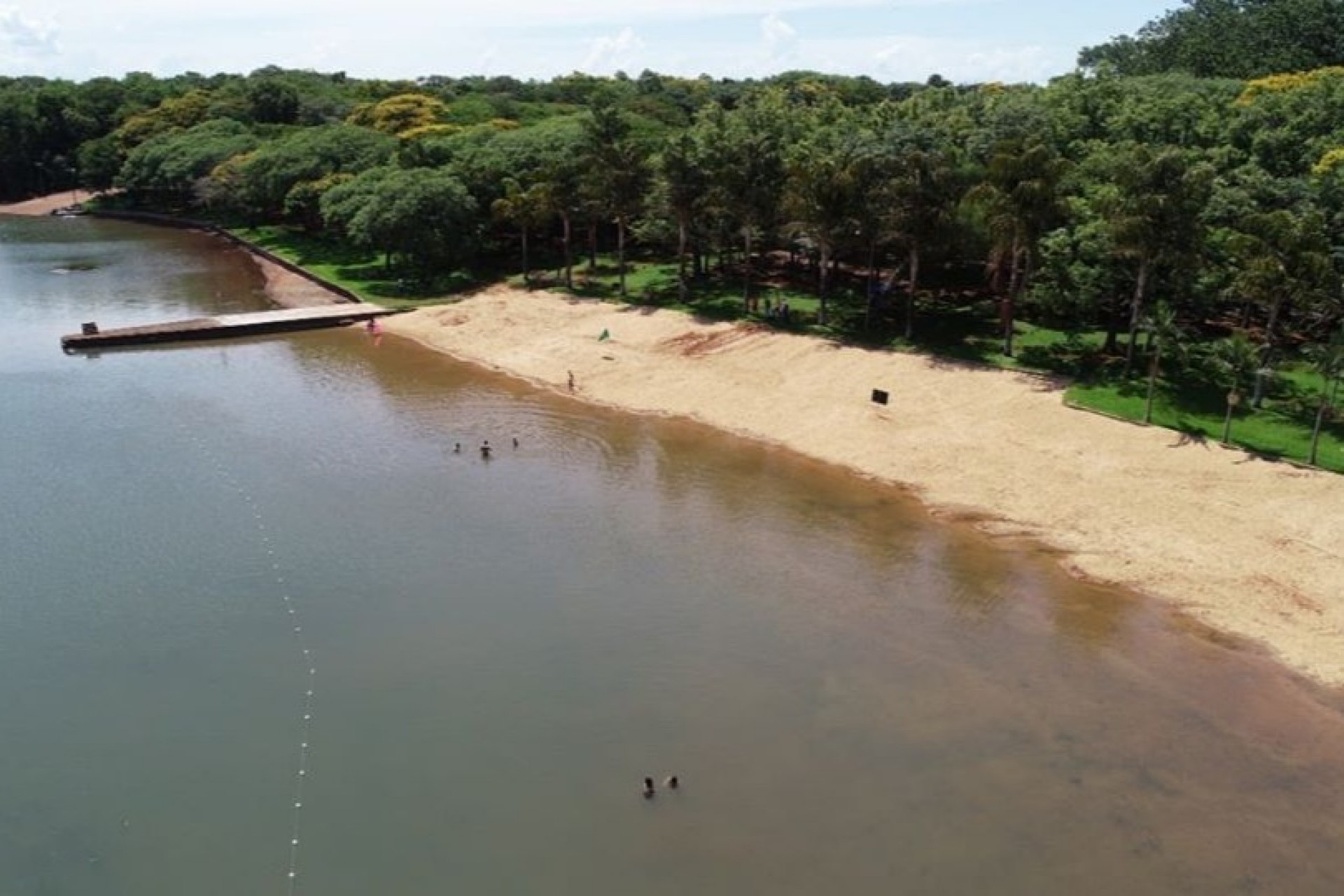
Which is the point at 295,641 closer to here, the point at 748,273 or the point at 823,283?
the point at 823,283

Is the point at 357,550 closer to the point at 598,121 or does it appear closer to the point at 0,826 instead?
the point at 0,826

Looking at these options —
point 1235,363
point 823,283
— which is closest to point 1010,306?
point 823,283

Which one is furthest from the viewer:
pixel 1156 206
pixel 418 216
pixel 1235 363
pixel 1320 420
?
pixel 418 216

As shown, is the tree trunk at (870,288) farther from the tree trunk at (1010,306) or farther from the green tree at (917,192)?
the tree trunk at (1010,306)

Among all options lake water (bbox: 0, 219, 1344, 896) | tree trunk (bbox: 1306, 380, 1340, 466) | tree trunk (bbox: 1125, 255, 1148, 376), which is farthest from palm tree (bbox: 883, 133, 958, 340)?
tree trunk (bbox: 1306, 380, 1340, 466)

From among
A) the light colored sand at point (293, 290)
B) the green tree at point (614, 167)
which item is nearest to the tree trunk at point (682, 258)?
the green tree at point (614, 167)

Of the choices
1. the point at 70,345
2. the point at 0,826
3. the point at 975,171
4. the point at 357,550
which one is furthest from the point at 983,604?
the point at 70,345
